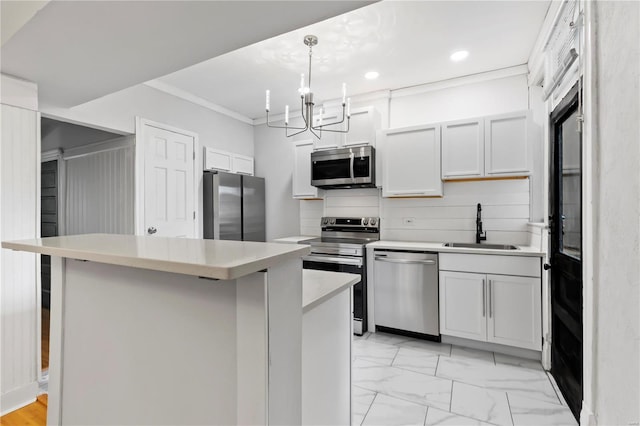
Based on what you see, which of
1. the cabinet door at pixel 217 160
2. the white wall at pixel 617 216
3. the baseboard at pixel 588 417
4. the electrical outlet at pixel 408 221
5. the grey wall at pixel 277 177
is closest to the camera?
the white wall at pixel 617 216

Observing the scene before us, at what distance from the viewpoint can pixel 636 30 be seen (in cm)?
95

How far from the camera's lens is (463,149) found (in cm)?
310

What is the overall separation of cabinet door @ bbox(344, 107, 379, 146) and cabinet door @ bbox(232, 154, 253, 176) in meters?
1.72

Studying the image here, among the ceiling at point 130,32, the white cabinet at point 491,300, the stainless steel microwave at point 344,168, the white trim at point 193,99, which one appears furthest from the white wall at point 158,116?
the white cabinet at point 491,300

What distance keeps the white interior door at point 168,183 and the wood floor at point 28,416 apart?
1.58m

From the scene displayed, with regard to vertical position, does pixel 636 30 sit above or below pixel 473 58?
below

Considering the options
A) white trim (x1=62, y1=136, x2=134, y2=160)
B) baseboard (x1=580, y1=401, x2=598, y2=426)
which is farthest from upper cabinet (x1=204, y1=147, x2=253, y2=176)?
baseboard (x1=580, y1=401, x2=598, y2=426)

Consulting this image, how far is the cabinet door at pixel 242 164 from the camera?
4.40m

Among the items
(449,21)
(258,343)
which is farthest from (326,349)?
(449,21)

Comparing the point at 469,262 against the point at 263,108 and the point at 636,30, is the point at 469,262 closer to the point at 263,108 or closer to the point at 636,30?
the point at 636,30

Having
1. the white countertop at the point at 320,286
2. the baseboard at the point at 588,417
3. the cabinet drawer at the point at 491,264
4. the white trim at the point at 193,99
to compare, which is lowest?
the baseboard at the point at 588,417

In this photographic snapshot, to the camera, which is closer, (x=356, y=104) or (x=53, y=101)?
(x=53, y=101)

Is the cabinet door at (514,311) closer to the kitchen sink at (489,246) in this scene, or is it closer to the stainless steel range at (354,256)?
the kitchen sink at (489,246)

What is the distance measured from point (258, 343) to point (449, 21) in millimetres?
2702
